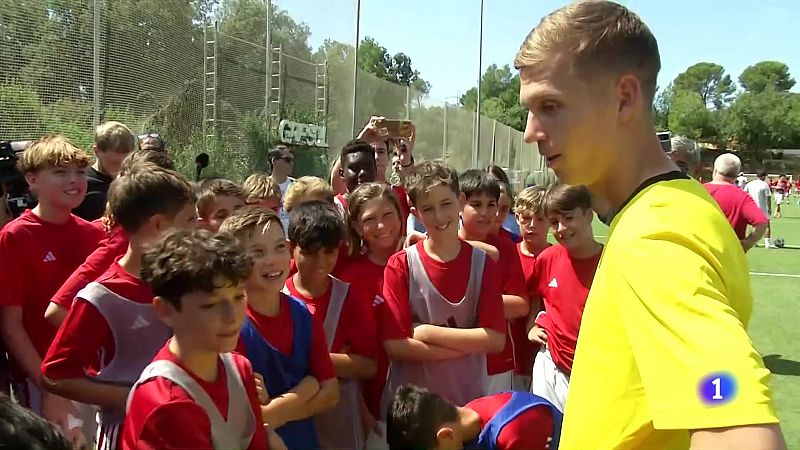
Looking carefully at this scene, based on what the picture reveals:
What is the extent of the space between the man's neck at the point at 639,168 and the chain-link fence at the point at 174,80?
336 centimetres

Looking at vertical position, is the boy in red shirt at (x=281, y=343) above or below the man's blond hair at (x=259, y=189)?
below

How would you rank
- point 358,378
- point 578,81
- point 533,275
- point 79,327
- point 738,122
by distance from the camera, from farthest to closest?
point 738,122, point 533,275, point 358,378, point 79,327, point 578,81

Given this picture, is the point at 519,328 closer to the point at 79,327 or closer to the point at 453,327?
the point at 453,327

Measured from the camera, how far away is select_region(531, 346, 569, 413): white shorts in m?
4.15

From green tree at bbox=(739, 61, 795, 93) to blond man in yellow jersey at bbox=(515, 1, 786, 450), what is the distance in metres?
149

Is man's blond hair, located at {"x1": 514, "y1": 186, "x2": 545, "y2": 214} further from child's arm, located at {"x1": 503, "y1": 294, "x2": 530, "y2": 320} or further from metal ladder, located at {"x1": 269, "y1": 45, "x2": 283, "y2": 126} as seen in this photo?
metal ladder, located at {"x1": 269, "y1": 45, "x2": 283, "y2": 126}

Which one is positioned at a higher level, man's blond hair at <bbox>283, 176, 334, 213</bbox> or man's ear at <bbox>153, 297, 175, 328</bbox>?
man's blond hair at <bbox>283, 176, 334, 213</bbox>

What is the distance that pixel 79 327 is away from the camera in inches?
110

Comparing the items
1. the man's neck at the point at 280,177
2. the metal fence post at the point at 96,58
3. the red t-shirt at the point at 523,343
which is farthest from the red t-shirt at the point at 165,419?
the metal fence post at the point at 96,58

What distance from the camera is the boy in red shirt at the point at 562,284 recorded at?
13.8 ft

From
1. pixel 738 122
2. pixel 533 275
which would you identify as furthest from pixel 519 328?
pixel 738 122

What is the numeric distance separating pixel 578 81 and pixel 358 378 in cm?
251

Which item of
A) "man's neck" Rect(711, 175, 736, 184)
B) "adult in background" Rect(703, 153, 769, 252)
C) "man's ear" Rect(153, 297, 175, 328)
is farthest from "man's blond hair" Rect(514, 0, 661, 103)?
"man's neck" Rect(711, 175, 736, 184)

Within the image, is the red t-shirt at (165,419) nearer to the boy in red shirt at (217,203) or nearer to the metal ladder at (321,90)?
the boy in red shirt at (217,203)
